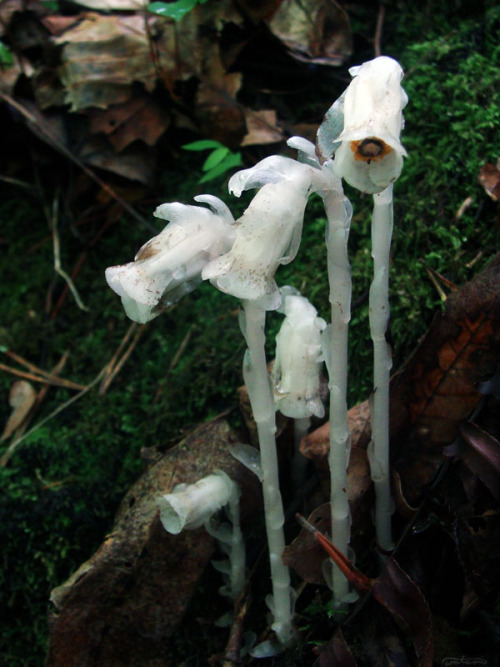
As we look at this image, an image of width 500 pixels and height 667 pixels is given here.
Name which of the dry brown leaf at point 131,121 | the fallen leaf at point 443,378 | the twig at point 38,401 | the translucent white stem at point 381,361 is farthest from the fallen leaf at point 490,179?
the twig at point 38,401

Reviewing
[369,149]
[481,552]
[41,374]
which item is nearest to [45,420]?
[41,374]

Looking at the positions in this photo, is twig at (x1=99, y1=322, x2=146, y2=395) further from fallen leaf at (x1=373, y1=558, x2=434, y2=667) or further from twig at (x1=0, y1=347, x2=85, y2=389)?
fallen leaf at (x1=373, y1=558, x2=434, y2=667)

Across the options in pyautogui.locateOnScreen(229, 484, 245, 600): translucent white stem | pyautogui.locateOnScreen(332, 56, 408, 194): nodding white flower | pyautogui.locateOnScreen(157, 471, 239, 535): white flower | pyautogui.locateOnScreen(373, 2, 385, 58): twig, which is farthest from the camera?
pyautogui.locateOnScreen(373, 2, 385, 58): twig

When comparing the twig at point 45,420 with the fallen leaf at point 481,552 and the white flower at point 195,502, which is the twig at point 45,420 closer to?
the white flower at point 195,502

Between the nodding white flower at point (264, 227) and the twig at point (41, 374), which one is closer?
the nodding white flower at point (264, 227)

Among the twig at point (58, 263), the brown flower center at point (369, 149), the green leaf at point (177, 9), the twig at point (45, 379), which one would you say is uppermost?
the brown flower center at point (369, 149)

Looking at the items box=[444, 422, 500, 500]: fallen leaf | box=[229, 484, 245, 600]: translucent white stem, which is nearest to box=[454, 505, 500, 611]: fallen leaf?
box=[444, 422, 500, 500]: fallen leaf
